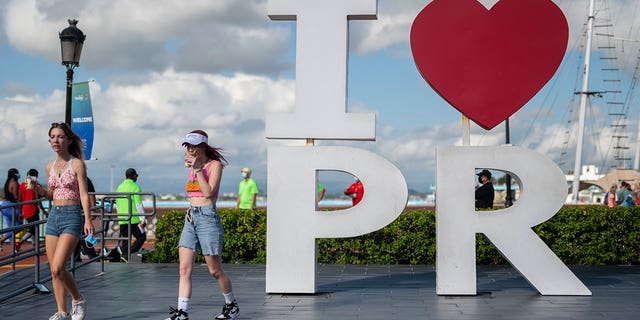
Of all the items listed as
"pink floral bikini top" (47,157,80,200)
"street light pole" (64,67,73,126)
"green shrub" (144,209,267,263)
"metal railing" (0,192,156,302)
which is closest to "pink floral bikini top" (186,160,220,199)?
"pink floral bikini top" (47,157,80,200)

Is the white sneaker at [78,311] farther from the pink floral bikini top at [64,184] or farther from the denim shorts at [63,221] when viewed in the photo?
the pink floral bikini top at [64,184]

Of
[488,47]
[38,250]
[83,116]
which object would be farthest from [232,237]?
[488,47]

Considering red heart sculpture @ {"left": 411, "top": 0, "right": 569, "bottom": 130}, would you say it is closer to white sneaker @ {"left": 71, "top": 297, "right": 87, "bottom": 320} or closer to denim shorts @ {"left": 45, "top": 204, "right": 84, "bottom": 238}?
denim shorts @ {"left": 45, "top": 204, "right": 84, "bottom": 238}

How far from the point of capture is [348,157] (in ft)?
30.6

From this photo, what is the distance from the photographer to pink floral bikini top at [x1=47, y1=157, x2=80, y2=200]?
7152 mm

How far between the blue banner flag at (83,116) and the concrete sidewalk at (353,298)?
3618 mm

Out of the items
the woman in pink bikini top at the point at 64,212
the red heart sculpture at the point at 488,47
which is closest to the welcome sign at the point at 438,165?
the red heart sculpture at the point at 488,47

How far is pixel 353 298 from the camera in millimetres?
9062

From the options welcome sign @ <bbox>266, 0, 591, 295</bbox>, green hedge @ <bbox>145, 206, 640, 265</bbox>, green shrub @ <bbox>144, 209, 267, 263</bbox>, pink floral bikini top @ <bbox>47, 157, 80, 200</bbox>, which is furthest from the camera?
green shrub @ <bbox>144, 209, 267, 263</bbox>

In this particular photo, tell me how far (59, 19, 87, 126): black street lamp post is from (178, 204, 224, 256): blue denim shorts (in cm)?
727

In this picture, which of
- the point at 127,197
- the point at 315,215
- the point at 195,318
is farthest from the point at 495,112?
the point at 127,197

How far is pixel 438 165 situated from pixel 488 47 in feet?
4.99

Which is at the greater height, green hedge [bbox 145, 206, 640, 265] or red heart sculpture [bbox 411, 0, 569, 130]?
red heart sculpture [bbox 411, 0, 569, 130]

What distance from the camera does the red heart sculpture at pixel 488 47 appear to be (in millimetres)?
9328
